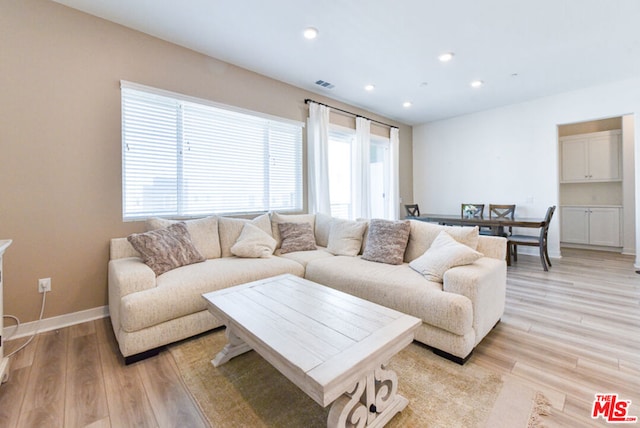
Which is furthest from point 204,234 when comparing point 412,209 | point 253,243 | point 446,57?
point 412,209

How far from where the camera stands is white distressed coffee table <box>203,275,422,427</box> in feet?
3.53

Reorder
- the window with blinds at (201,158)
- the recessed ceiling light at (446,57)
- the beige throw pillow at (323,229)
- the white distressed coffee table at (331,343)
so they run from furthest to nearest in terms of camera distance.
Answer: the beige throw pillow at (323,229)
the recessed ceiling light at (446,57)
the window with blinds at (201,158)
the white distressed coffee table at (331,343)

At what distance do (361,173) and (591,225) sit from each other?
15.6ft

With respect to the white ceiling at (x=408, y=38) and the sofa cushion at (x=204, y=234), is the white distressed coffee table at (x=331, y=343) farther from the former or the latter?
the white ceiling at (x=408, y=38)

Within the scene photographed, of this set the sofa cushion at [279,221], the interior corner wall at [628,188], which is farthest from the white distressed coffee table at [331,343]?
the interior corner wall at [628,188]

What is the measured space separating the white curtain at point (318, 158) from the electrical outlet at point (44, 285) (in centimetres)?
297

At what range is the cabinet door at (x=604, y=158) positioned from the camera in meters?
5.21

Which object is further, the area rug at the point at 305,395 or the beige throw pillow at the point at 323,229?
the beige throw pillow at the point at 323,229

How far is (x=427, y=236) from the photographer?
266 cm

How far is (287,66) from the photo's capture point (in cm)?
351

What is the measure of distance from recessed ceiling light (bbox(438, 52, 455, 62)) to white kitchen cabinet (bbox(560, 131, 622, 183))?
4.30 metres

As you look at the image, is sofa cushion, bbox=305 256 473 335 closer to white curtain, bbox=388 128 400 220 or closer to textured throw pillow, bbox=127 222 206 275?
textured throw pillow, bbox=127 222 206 275

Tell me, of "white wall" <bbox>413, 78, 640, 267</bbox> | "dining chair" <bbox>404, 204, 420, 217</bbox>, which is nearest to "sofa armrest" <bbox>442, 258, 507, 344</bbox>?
"white wall" <bbox>413, 78, 640, 267</bbox>

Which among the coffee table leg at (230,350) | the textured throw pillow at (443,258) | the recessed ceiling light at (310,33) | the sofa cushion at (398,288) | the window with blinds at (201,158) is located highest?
the recessed ceiling light at (310,33)
